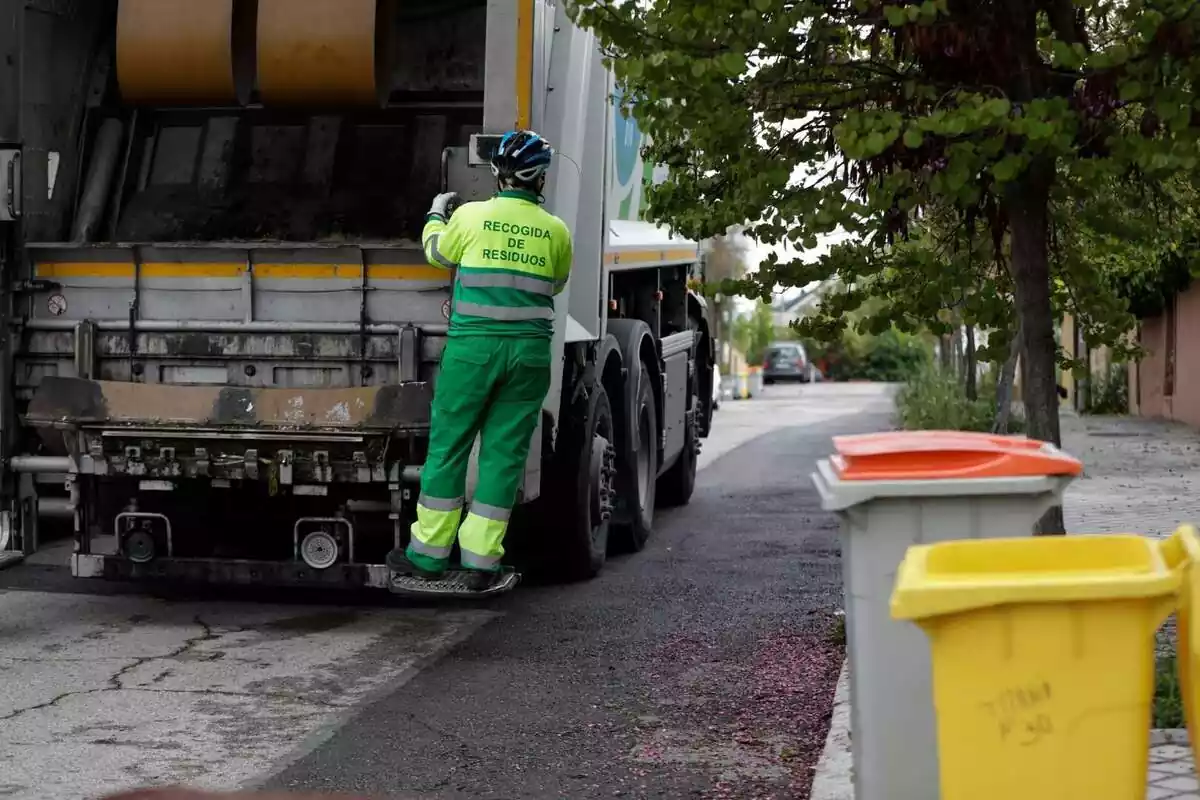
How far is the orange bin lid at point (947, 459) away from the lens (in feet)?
12.2

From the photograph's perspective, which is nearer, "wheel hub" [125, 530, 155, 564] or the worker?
the worker

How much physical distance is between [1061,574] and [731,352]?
54990 millimetres

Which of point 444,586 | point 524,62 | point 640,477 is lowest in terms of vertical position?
point 444,586

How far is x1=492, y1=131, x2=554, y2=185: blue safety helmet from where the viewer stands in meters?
6.49

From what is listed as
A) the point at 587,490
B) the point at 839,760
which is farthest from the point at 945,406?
the point at 839,760

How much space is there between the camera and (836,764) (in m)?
4.66

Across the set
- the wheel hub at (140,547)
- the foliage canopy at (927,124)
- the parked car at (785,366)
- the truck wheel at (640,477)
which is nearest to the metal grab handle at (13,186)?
the wheel hub at (140,547)

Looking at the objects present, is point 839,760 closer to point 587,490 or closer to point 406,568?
point 406,568

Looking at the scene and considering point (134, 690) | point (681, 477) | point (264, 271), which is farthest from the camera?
point (681, 477)

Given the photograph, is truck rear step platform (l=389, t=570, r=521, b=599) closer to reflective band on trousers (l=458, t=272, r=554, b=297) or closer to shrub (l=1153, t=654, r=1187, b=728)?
reflective band on trousers (l=458, t=272, r=554, b=297)

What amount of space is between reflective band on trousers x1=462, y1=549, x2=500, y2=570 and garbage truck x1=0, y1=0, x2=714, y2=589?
287mm

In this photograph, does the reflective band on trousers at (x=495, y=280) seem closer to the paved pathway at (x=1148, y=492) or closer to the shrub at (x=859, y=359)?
the paved pathway at (x=1148, y=492)

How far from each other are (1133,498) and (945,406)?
7315 mm

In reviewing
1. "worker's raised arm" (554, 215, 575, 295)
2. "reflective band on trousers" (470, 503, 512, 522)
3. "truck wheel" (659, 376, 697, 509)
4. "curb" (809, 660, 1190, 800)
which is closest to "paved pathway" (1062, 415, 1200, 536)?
"truck wheel" (659, 376, 697, 509)
